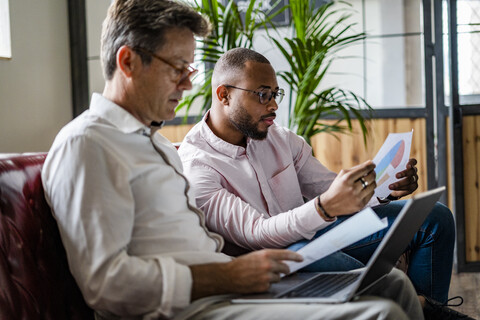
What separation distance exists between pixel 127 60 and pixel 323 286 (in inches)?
25.1

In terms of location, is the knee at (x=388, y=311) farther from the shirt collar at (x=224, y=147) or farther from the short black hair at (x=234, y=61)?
the short black hair at (x=234, y=61)

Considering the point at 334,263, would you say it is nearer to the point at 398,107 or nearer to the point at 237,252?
the point at 237,252

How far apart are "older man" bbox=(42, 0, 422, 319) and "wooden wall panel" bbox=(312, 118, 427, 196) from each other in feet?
7.84

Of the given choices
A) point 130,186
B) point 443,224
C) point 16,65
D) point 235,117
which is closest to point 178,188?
point 130,186

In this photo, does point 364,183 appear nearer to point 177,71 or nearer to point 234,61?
point 177,71

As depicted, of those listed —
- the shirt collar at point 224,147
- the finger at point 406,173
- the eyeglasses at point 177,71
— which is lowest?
the finger at point 406,173

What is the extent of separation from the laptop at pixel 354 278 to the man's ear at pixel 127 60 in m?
0.54

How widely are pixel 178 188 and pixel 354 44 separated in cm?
267

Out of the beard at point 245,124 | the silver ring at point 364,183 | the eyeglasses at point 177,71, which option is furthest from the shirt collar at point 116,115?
the beard at point 245,124

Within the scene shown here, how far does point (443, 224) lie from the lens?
191 cm

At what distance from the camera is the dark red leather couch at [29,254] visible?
109 cm

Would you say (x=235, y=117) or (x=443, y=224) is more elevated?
(x=235, y=117)

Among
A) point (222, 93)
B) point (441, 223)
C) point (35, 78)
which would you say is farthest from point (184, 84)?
point (35, 78)

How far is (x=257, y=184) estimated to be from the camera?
1.91 m
